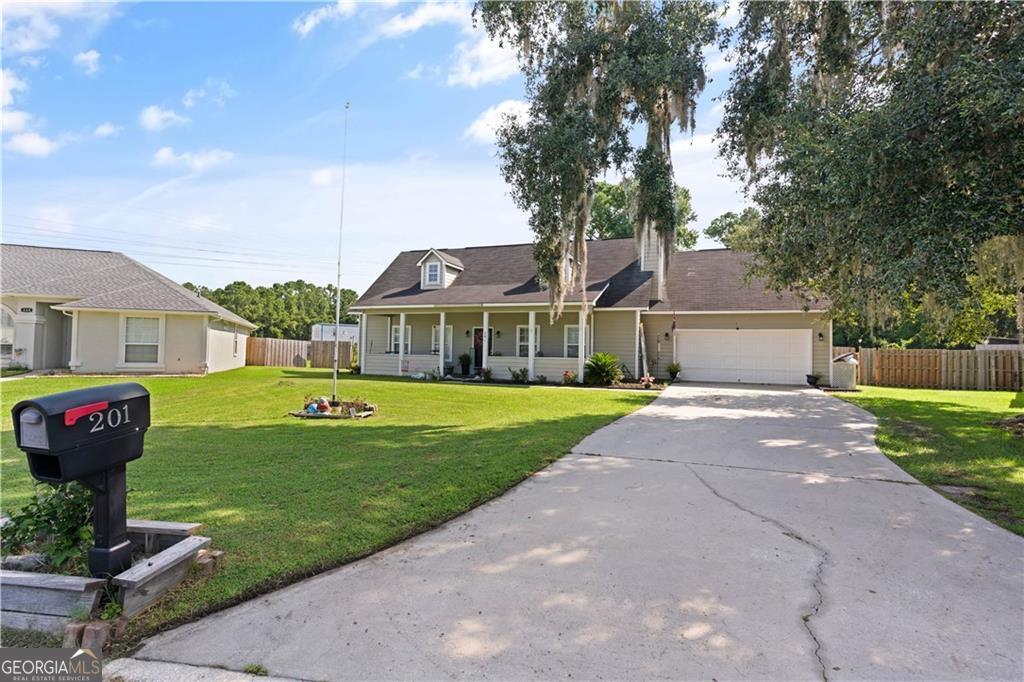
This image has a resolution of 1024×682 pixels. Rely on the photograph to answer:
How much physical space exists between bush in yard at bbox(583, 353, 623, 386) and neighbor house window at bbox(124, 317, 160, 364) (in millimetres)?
15859

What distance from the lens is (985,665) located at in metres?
Answer: 2.30

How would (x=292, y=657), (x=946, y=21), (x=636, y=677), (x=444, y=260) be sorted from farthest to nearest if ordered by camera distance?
(x=444, y=260) → (x=946, y=21) → (x=292, y=657) → (x=636, y=677)

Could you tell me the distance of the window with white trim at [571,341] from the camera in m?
19.0

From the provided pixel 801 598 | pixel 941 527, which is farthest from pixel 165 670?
pixel 941 527

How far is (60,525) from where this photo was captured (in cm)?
288

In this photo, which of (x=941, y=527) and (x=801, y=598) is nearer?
(x=801, y=598)

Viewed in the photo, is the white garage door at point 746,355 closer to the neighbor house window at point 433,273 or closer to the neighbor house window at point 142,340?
the neighbor house window at point 433,273

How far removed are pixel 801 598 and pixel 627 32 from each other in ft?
36.6

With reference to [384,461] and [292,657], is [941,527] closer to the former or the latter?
[292,657]

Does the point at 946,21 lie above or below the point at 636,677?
above

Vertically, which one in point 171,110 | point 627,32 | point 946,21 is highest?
point 627,32

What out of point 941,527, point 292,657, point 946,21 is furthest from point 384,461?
point 946,21

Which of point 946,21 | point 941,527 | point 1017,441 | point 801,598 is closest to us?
point 801,598

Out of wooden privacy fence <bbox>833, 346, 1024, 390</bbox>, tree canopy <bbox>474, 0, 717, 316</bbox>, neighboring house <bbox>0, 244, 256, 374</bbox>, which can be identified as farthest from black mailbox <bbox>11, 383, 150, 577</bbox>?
wooden privacy fence <bbox>833, 346, 1024, 390</bbox>
